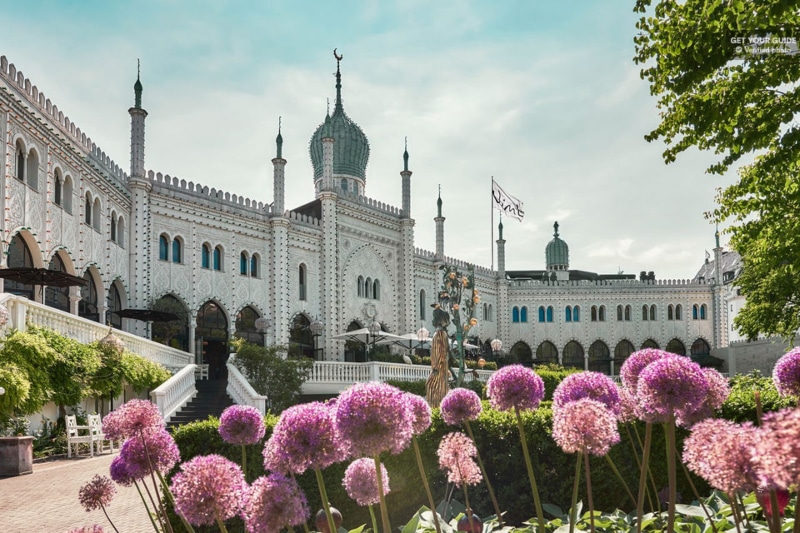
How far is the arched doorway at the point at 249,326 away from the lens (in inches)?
1196

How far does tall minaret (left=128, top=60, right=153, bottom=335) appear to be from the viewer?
26.1 metres

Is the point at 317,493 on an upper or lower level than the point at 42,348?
lower

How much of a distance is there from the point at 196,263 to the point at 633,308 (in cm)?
3645

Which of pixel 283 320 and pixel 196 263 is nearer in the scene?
pixel 196 263

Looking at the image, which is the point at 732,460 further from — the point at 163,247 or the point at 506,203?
the point at 506,203

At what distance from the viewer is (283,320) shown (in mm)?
31328

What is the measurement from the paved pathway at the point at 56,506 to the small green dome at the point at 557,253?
50.5 m

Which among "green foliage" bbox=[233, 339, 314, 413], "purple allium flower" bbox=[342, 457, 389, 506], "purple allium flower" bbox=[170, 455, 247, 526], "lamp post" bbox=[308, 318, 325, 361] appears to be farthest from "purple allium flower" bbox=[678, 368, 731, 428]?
"lamp post" bbox=[308, 318, 325, 361]

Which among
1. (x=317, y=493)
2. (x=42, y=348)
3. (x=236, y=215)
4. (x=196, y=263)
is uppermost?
(x=236, y=215)

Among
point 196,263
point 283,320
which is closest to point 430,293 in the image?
point 283,320

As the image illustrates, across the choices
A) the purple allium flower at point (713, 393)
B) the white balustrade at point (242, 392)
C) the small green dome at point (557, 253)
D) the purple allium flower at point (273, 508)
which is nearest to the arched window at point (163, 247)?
the white balustrade at point (242, 392)

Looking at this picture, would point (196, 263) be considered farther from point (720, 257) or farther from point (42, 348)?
point (720, 257)

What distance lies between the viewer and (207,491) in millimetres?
2400

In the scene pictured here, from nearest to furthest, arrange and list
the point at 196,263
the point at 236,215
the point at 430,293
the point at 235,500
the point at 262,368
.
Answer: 1. the point at 235,500
2. the point at 262,368
3. the point at 196,263
4. the point at 236,215
5. the point at 430,293
